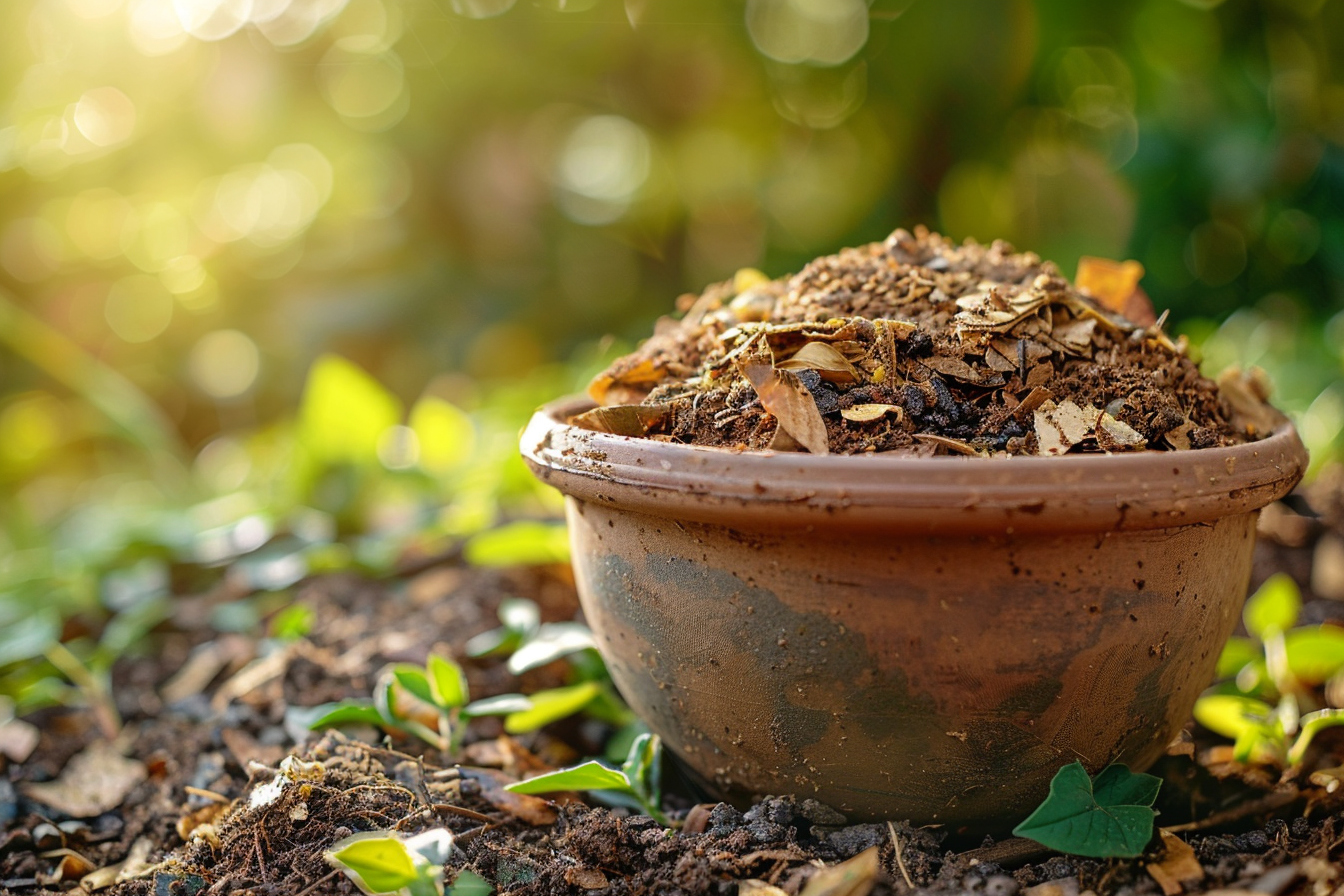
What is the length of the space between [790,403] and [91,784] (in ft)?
4.06

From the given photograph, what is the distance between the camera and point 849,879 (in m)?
0.91

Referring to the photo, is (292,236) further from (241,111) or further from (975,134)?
(975,134)

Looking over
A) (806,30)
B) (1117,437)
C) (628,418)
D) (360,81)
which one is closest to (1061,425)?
(1117,437)

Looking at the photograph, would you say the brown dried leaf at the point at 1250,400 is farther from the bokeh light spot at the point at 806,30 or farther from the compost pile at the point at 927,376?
the bokeh light spot at the point at 806,30

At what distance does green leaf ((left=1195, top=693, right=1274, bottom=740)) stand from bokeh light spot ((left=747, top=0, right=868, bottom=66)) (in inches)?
93.5

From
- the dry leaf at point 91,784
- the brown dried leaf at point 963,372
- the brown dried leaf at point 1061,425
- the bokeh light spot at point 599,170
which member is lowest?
the dry leaf at point 91,784

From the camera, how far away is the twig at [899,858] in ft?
3.26

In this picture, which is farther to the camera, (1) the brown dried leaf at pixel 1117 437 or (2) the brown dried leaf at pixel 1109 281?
(2) the brown dried leaf at pixel 1109 281

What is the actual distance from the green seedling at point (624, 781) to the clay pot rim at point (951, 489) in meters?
0.33

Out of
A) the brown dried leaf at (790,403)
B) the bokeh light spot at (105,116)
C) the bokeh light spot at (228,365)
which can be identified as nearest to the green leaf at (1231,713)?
the brown dried leaf at (790,403)

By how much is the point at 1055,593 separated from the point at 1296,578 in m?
1.58

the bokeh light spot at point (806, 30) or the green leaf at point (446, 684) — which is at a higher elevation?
the bokeh light spot at point (806, 30)

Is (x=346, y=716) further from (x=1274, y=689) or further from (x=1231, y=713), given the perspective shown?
(x=1274, y=689)

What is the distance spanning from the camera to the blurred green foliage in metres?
2.34
